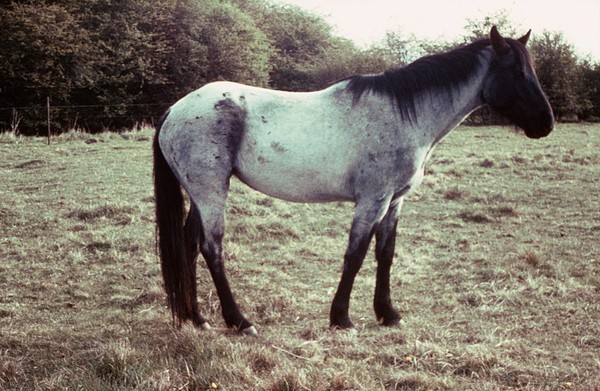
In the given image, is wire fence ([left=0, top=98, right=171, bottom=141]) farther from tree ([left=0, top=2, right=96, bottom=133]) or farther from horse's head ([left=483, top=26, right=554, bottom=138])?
horse's head ([left=483, top=26, right=554, bottom=138])

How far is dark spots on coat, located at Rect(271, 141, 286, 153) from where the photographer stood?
4.81 meters

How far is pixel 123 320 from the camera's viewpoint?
512 centimetres

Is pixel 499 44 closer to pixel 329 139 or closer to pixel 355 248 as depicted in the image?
pixel 329 139

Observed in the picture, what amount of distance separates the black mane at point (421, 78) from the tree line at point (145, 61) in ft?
57.9

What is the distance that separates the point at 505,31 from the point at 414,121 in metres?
34.9

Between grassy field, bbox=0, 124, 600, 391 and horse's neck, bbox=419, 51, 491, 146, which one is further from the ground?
horse's neck, bbox=419, 51, 491, 146

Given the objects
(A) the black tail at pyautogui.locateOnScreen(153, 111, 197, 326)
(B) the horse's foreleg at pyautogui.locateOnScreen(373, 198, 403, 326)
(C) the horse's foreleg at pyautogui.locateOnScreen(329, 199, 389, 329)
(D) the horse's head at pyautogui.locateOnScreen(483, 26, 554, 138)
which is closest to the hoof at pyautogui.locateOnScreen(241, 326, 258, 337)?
(A) the black tail at pyautogui.locateOnScreen(153, 111, 197, 326)

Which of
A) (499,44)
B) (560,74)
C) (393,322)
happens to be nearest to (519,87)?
(499,44)

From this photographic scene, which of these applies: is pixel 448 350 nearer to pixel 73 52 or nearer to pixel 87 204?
pixel 87 204

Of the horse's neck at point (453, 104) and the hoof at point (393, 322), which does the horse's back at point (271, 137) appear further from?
the hoof at point (393, 322)

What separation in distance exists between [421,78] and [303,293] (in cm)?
240

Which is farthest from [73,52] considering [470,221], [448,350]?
[448,350]

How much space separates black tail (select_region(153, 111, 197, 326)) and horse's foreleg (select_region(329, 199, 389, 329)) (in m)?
1.19

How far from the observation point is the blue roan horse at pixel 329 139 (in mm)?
4789
